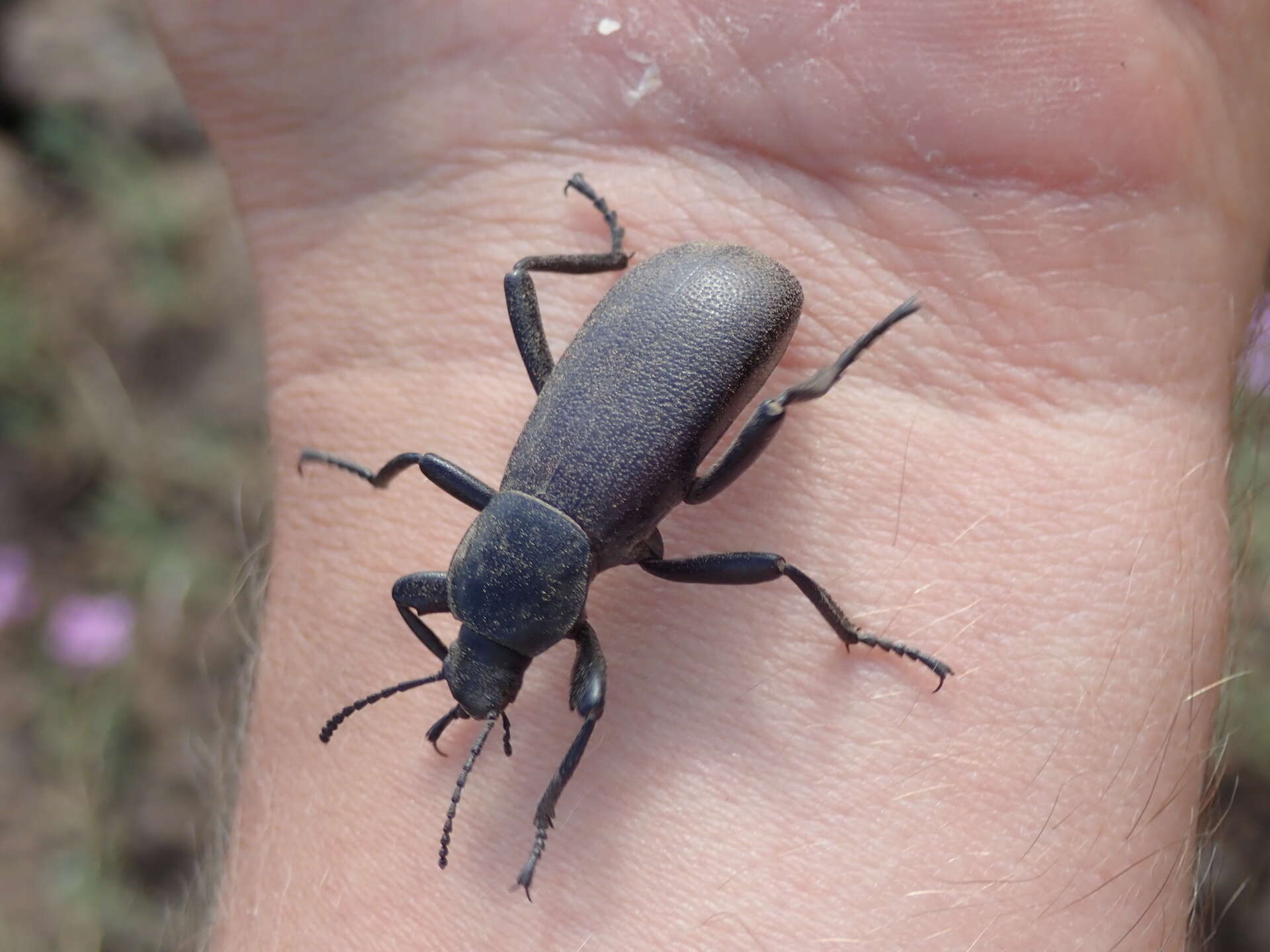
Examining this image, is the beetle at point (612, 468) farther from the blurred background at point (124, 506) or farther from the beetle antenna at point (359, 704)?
the blurred background at point (124, 506)

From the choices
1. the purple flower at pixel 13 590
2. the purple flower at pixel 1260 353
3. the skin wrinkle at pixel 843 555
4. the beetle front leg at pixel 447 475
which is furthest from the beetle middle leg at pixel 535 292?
the purple flower at pixel 13 590

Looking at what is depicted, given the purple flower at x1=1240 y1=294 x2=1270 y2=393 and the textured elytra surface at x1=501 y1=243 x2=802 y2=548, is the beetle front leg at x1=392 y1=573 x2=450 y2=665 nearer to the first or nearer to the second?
the textured elytra surface at x1=501 y1=243 x2=802 y2=548

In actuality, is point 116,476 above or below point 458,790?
below

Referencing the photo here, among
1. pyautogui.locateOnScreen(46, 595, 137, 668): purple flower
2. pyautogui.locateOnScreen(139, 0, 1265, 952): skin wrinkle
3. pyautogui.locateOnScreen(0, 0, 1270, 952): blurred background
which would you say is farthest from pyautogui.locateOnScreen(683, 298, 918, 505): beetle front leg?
pyautogui.locateOnScreen(46, 595, 137, 668): purple flower

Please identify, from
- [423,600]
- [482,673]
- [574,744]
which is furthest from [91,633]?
[574,744]

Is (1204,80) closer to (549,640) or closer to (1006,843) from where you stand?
(1006,843)

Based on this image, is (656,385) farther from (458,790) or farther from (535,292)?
(458,790)
